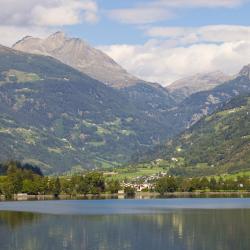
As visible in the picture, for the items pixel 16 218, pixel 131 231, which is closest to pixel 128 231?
pixel 131 231

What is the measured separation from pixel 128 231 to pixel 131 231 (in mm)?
598

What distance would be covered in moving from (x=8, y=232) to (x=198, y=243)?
4060 cm

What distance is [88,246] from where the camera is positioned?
11594 cm

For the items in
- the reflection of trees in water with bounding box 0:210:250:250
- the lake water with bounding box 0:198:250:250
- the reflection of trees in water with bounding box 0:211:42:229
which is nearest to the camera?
the lake water with bounding box 0:198:250:250

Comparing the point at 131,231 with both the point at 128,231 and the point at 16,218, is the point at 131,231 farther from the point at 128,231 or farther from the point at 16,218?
the point at 16,218

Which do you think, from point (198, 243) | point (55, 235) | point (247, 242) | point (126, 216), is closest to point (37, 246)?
point (55, 235)

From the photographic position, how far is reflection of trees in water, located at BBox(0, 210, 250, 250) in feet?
384

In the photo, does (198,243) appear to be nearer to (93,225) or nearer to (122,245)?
(122,245)

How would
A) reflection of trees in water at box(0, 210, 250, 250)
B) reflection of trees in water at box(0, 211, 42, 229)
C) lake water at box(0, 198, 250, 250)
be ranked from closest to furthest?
lake water at box(0, 198, 250, 250)
reflection of trees in water at box(0, 210, 250, 250)
reflection of trees in water at box(0, 211, 42, 229)

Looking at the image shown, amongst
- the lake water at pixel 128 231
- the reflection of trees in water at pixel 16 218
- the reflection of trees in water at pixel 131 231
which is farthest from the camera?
the reflection of trees in water at pixel 16 218

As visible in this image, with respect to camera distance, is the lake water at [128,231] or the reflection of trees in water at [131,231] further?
the reflection of trees in water at [131,231]

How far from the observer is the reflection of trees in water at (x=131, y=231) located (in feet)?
384

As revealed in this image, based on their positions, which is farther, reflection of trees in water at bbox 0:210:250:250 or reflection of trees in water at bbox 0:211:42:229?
reflection of trees in water at bbox 0:211:42:229

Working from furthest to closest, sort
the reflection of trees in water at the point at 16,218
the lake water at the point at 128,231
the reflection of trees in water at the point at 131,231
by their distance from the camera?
1. the reflection of trees in water at the point at 16,218
2. the reflection of trees in water at the point at 131,231
3. the lake water at the point at 128,231
